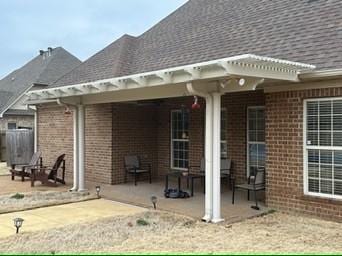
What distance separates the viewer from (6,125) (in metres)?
28.5

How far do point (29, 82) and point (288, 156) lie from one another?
24.2 m

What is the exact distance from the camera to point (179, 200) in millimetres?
10016

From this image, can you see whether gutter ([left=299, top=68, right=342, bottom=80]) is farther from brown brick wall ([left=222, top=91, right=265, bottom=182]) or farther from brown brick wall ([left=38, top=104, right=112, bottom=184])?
brown brick wall ([left=38, top=104, right=112, bottom=184])

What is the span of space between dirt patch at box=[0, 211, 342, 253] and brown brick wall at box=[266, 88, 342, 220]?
0.34 m

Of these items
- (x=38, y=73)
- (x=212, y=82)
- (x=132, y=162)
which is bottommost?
(x=132, y=162)

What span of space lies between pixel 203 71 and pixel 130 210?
3.55 metres

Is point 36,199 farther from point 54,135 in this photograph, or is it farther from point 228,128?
point 54,135

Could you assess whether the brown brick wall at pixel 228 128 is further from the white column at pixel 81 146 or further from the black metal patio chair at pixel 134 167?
the white column at pixel 81 146

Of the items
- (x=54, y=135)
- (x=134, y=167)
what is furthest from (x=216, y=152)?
(x=54, y=135)

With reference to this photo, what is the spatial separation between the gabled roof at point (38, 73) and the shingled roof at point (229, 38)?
1371 cm

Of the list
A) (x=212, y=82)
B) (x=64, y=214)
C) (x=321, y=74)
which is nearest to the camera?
(x=321, y=74)

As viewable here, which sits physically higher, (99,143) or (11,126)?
(11,126)

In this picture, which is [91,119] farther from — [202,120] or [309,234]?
[309,234]

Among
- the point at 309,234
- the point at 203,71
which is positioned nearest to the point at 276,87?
the point at 203,71
